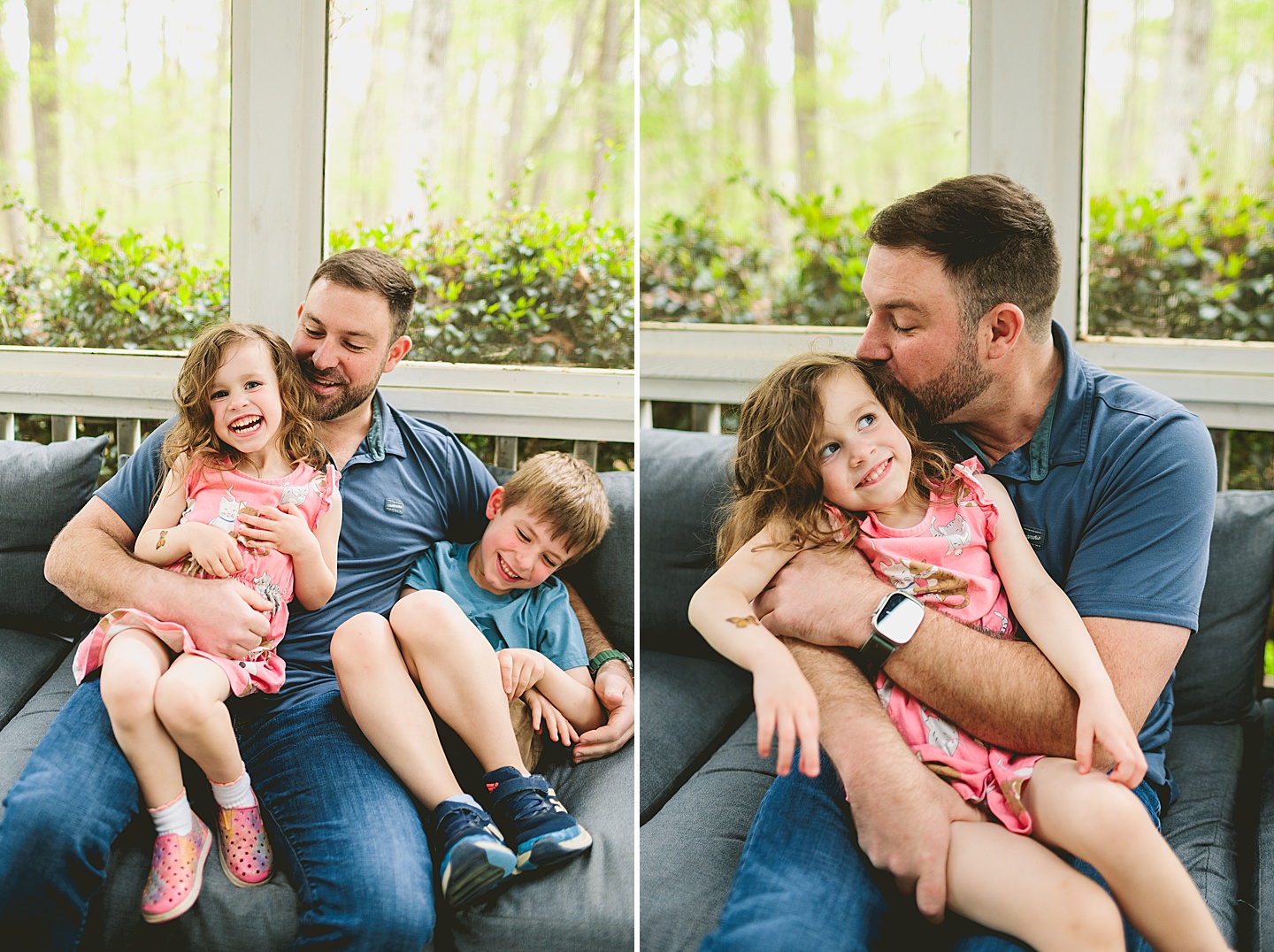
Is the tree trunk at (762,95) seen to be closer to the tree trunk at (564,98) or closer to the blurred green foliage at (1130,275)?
the blurred green foliage at (1130,275)

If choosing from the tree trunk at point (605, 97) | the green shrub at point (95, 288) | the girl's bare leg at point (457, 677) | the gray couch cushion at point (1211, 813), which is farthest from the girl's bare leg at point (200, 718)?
the gray couch cushion at point (1211, 813)

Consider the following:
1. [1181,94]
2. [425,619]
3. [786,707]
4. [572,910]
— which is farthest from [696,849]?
[1181,94]

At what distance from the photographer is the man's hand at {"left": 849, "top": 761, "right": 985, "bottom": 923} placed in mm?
1241

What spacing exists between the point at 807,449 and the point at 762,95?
4.41 feet

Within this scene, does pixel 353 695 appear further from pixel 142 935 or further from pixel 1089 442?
pixel 1089 442

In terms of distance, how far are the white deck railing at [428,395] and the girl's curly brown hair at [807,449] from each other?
1.62 feet

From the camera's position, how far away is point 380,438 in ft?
5.46

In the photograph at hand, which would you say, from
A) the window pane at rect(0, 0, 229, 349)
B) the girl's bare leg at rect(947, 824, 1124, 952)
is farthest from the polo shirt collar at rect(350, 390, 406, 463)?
the girl's bare leg at rect(947, 824, 1124, 952)

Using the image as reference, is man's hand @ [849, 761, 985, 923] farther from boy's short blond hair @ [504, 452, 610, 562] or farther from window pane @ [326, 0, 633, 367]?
window pane @ [326, 0, 633, 367]

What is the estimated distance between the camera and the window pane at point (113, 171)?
175 cm

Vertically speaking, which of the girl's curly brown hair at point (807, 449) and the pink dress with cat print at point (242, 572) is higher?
the girl's curly brown hair at point (807, 449)

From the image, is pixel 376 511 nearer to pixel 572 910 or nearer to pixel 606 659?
pixel 606 659

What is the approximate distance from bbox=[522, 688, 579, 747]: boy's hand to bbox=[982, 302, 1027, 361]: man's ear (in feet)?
2.94

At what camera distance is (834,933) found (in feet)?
4.06
